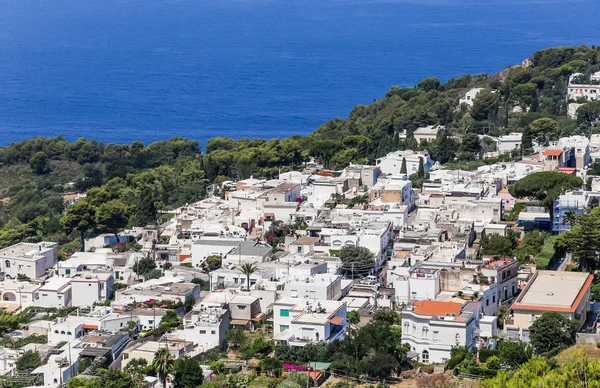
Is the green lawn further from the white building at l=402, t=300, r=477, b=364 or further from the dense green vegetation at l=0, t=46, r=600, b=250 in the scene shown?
the dense green vegetation at l=0, t=46, r=600, b=250

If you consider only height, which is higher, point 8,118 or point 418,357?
point 8,118

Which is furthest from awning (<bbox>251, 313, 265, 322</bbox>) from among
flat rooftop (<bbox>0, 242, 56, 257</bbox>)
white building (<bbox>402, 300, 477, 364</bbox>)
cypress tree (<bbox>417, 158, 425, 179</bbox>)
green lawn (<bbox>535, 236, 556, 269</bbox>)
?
cypress tree (<bbox>417, 158, 425, 179</bbox>)

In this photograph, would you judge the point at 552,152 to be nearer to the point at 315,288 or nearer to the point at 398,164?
the point at 398,164

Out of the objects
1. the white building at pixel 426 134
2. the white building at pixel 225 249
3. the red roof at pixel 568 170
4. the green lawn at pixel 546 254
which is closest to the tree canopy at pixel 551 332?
the green lawn at pixel 546 254

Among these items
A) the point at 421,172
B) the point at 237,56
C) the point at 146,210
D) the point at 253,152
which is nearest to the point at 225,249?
the point at 146,210

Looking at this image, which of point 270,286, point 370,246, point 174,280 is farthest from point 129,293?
point 370,246

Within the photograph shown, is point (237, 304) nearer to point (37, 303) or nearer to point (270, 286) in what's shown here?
point (270, 286)

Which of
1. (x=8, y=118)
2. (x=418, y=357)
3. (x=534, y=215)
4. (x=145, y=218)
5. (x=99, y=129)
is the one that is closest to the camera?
(x=418, y=357)
